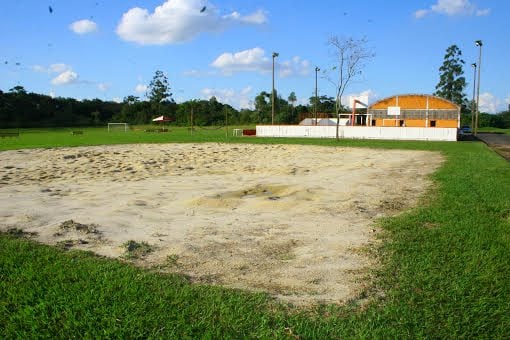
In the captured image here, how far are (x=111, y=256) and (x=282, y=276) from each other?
1.71 meters

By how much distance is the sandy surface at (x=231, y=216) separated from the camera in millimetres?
3777

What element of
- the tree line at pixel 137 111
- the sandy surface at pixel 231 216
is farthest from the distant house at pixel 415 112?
the sandy surface at pixel 231 216

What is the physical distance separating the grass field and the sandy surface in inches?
10.6

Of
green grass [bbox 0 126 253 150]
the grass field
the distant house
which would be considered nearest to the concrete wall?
green grass [bbox 0 126 253 150]

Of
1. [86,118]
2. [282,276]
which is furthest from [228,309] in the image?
[86,118]

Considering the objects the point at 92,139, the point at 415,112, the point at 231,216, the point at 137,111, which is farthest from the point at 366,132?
the point at 137,111

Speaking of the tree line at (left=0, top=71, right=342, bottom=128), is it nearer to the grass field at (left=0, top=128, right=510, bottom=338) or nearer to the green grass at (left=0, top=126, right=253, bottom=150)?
the green grass at (left=0, top=126, right=253, bottom=150)

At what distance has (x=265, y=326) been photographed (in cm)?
272

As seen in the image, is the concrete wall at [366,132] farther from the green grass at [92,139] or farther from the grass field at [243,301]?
the grass field at [243,301]

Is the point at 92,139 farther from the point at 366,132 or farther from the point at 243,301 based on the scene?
the point at 243,301

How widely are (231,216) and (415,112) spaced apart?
47.6 m

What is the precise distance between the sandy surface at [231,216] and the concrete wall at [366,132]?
70.6ft

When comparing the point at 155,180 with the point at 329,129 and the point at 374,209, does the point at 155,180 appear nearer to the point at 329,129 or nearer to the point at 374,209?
the point at 374,209

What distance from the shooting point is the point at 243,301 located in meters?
3.07
